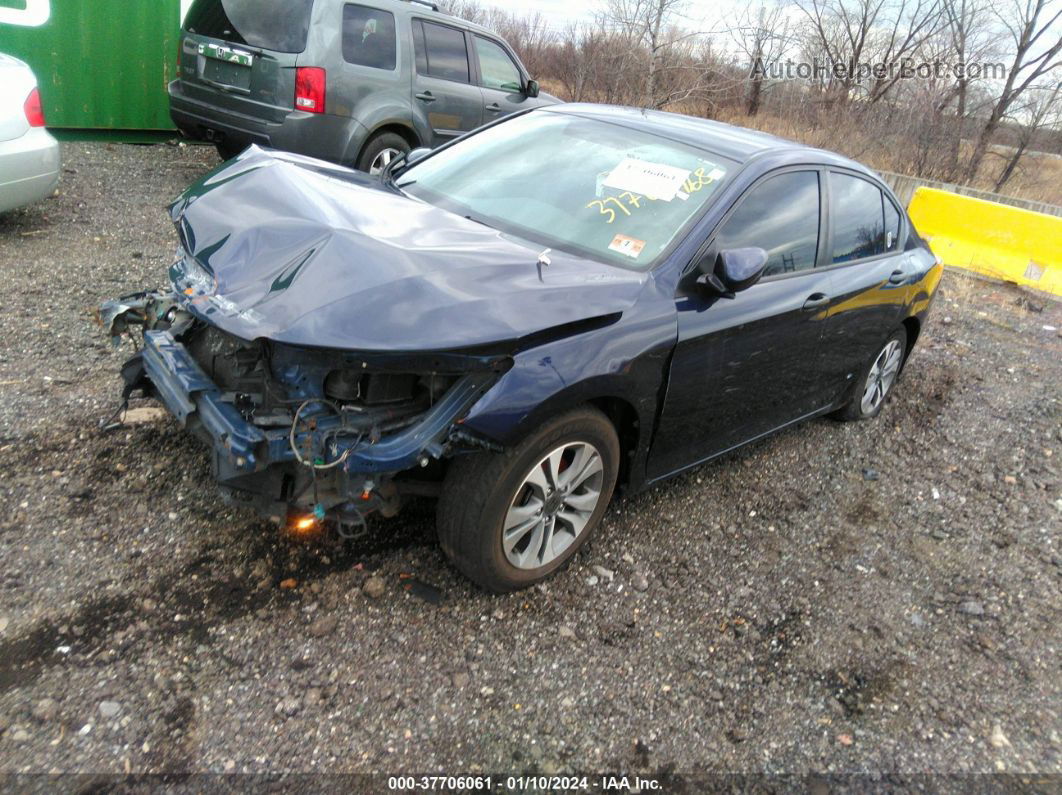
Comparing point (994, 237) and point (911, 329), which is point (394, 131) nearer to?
point (911, 329)

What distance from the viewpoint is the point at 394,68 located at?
25.2ft

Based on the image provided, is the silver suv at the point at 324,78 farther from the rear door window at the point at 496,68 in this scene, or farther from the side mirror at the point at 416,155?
the side mirror at the point at 416,155

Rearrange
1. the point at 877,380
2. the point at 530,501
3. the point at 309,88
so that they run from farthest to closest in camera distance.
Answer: the point at 309,88 < the point at 877,380 < the point at 530,501

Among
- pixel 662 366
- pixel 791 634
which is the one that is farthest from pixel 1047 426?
pixel 662 366

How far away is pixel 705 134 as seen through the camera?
3744mm

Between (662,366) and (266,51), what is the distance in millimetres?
5833

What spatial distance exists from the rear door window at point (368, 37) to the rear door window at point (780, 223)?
512cm

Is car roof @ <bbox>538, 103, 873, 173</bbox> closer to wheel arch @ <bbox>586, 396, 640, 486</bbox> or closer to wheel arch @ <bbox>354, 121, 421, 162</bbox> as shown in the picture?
wheel arch @ <bbox>586, 396, 640, 486</bbox>

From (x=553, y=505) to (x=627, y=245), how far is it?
3.64 ft

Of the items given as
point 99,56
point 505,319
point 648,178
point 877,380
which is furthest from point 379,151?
point 505,319

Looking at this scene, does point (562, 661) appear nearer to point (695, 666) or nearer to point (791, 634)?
point (695, 666)

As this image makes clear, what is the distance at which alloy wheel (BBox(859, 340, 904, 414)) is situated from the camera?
4910mm

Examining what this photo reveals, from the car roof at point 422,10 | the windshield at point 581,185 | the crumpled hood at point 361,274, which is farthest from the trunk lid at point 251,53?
the crumpled hood at point 361,274

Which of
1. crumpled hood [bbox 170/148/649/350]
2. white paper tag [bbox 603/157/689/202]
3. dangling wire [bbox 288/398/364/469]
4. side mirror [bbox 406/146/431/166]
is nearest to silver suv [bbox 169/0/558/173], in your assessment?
side mirror [bbox 406/146/431/166]
